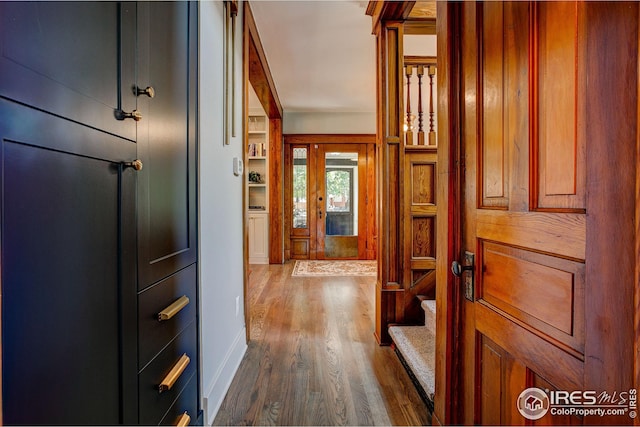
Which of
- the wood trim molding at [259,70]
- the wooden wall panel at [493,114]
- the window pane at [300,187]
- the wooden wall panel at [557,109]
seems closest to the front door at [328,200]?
the window pane at [300,187]

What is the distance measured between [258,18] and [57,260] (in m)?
2.85

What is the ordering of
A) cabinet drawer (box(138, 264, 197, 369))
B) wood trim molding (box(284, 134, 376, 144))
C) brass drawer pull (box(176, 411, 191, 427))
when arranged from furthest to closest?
wood trim molding (box(284, 134, 376, 144)), brass drawer pull (box(176, 411, 191, 427)), cabinet drawer (box(138, 264, 197, 369))

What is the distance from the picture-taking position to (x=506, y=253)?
95 centimetres

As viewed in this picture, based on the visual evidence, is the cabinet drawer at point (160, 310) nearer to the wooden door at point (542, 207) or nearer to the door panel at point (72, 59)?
the door panel at point (72, 59)

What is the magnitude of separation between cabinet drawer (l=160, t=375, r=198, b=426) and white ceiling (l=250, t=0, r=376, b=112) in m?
2.79

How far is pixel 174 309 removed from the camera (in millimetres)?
1125

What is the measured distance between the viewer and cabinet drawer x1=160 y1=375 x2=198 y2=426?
1141mm

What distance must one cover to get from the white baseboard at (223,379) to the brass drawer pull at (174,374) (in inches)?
14.8

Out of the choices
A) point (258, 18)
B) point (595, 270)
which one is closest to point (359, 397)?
point (595, 270)

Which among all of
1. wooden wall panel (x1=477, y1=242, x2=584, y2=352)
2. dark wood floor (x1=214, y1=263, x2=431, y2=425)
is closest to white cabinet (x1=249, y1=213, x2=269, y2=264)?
dark wood floor (x1=214, y1=263, x2=431, y2=425)

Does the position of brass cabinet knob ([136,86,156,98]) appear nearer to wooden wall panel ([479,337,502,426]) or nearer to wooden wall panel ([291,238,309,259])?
wooden wall panel ([479,337,502,426])

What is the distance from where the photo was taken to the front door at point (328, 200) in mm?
5992

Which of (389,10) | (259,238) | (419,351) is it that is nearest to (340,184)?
(259,238)

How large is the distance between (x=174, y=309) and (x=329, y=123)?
5.33 meters
